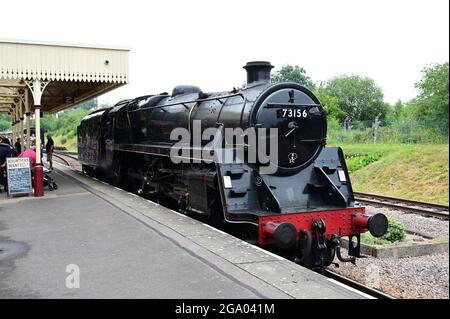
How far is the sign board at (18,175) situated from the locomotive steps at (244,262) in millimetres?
4546

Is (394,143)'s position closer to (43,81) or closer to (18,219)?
Answer: (43,81)

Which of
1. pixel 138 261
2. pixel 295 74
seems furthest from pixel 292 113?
pixel 295 74

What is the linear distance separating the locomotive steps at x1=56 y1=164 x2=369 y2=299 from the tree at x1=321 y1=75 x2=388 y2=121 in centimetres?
1825

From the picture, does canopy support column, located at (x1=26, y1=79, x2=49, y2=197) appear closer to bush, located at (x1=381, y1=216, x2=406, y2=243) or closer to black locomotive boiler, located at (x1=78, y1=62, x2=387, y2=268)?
black locomotive boiler, located at (x1=78, y1=62, x2=387, y2=268)

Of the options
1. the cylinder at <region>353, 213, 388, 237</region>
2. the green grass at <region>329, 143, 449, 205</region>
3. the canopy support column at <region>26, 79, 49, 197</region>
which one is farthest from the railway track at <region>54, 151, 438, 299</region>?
the canopy support column at <region>26, 79, 49, 197</region>

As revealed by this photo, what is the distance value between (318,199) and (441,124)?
1323 centimetres

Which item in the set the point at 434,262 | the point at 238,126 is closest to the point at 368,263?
the point at 434,262

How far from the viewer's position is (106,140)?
1470 cm

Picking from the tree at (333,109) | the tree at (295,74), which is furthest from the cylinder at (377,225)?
the tree at (295,74)

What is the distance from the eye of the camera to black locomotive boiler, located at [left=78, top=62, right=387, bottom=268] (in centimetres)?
667

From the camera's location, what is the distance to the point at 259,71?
8.16 metres

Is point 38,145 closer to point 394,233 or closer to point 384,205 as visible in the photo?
point 394,233

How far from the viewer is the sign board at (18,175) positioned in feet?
39.2

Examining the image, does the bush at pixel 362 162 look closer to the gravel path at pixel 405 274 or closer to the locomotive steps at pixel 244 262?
the gravel path at pixel 405 274
